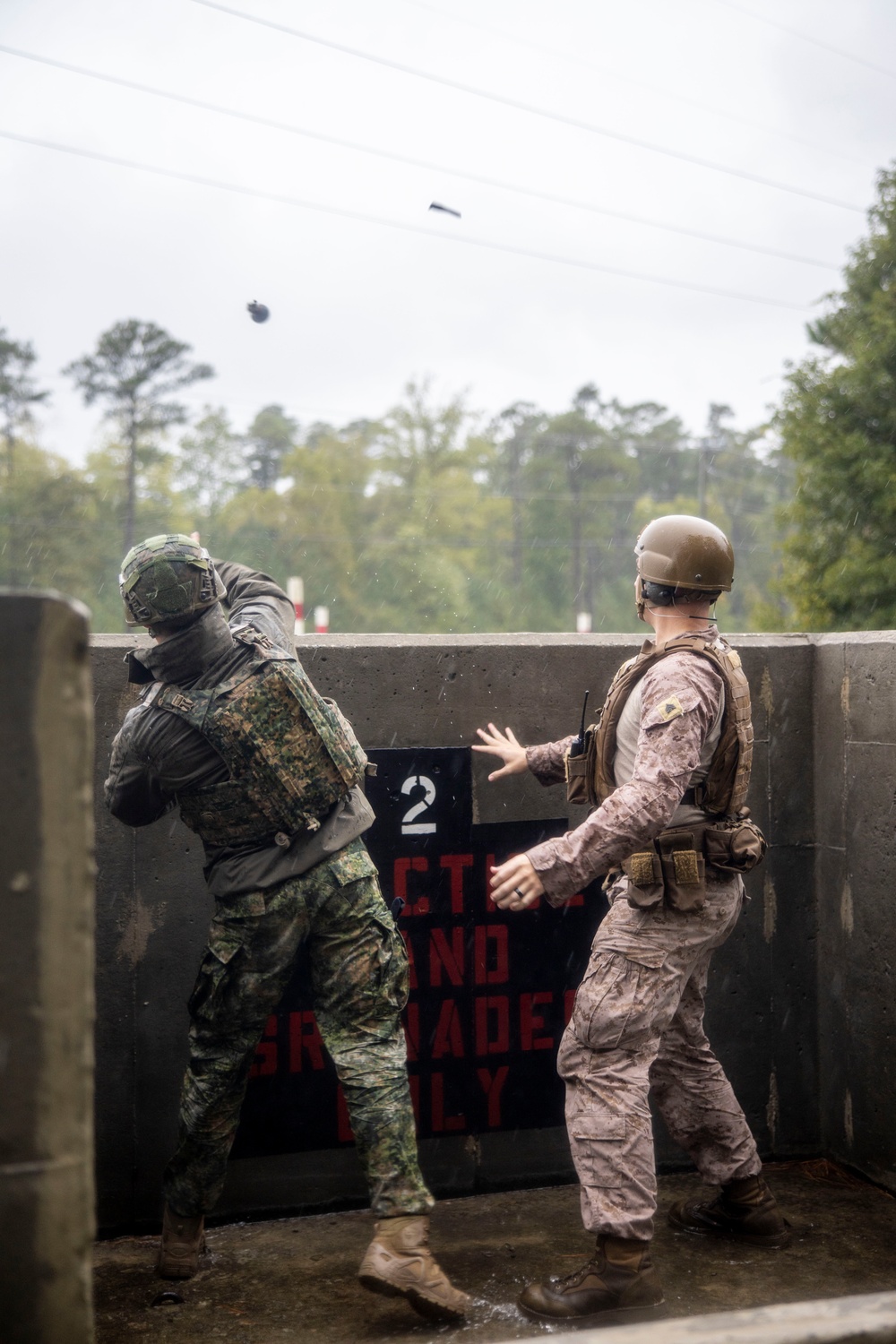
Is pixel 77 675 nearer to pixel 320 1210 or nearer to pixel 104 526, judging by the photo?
pixel 320 1210

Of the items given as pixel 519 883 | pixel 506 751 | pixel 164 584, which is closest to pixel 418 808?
pixel 506 751

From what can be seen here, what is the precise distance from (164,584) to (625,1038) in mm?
1857

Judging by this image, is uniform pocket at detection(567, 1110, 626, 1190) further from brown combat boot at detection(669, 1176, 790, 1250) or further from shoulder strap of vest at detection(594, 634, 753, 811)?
shoulder strap of vest at detection(594, 634, 753, 811)

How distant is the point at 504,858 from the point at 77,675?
256cm

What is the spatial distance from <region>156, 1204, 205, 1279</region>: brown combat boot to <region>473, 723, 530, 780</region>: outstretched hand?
5.45 feet

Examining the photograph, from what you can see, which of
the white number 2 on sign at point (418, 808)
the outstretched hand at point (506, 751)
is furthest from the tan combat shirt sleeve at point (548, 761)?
the white number 2 on sign at point (418, 808)

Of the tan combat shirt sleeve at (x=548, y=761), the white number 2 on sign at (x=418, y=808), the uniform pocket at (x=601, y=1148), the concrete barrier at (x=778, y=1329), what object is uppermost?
the tan combat shirt sleeve at (x=548, y=761)

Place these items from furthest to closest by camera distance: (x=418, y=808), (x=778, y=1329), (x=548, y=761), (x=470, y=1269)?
(x=418, y=808)
(x=548, y=761)
(x=470, y=1269)
(x=778, y=1329)

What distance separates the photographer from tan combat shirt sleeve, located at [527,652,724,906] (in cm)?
322

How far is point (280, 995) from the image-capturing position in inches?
142

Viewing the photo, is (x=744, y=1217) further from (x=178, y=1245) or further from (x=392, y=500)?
(x=392, y=500)

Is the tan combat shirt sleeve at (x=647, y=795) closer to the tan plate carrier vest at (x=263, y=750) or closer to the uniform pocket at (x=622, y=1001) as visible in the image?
the uniform pocket at (x=622, y=1001)

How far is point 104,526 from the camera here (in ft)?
135

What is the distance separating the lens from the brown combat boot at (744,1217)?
152 inches
